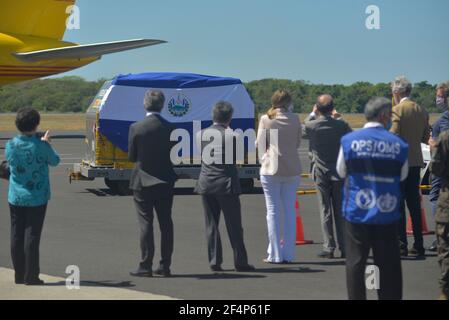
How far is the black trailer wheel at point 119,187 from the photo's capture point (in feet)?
67.7

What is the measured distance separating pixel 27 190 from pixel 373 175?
387cm

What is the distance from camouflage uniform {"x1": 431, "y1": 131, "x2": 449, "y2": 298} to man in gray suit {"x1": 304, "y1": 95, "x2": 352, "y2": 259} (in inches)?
99.4

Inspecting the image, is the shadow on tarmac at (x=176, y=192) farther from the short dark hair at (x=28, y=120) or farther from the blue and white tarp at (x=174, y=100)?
the short dark hair at (x=28, y=120)

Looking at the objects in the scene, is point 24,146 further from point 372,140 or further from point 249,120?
point 249,120

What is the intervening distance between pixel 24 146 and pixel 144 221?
151cm

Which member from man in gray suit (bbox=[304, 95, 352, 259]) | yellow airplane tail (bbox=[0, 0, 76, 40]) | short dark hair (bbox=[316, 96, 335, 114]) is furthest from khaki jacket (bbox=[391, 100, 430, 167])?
yellow airplane tail (bbox=[0, 0, 76, 40])

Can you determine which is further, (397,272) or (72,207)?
(72,207)

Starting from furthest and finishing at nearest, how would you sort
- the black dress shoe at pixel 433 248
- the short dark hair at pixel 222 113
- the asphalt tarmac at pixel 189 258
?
the black dress shoe at pixel 433 248 < the short dark hair at pixel 222 113 < the asphalt tarmac at pixel 189 258

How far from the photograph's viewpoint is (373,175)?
8.75 m

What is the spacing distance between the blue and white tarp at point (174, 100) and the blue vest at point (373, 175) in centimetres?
1168

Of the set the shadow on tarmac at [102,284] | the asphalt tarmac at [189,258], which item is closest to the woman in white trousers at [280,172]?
the asphalt tarmac at [189,258]

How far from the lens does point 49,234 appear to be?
586 inches

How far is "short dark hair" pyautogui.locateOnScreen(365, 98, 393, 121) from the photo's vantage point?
8977 mm
